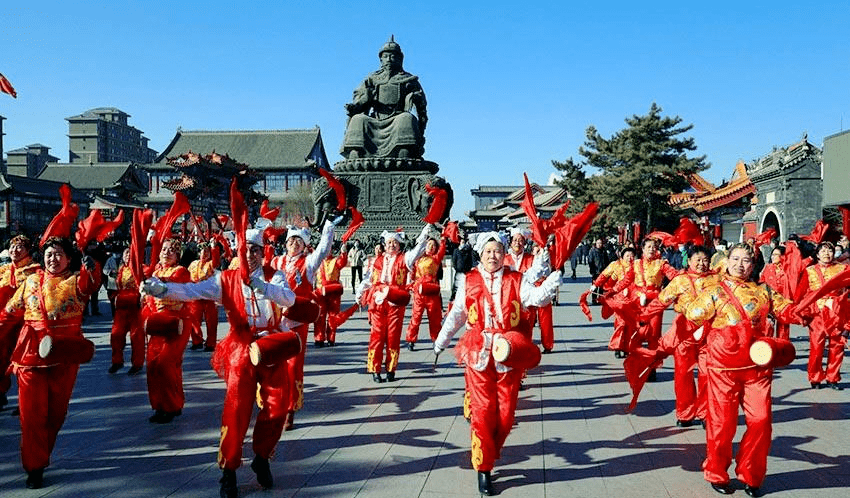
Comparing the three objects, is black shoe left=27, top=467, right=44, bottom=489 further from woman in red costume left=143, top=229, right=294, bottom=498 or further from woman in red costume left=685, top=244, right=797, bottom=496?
woman in red costume left=685, top=244, right=797, bottom=496

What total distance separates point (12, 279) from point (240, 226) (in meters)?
3.01

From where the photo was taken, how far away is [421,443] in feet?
16.8

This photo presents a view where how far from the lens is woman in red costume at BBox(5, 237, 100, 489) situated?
165 inches

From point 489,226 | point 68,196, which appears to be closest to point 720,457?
point 68,196

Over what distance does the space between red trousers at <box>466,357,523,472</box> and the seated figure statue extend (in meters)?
17.1

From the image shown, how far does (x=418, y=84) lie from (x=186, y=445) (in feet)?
58.9

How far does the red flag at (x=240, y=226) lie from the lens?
3836mm

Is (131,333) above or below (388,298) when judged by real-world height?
below

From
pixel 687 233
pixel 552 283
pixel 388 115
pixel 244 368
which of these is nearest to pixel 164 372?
pixel 244 368

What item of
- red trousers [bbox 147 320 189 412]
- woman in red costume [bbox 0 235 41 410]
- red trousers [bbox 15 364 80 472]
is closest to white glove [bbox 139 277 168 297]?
red trousers [bbox 15 364 80 472]

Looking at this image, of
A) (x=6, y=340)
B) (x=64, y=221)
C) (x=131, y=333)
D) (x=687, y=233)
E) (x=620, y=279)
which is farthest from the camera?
(x=620, y=279)

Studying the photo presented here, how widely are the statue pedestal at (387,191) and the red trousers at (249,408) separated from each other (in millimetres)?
16021

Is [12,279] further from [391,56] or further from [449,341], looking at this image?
[391,56]

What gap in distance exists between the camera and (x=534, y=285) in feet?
14.1
